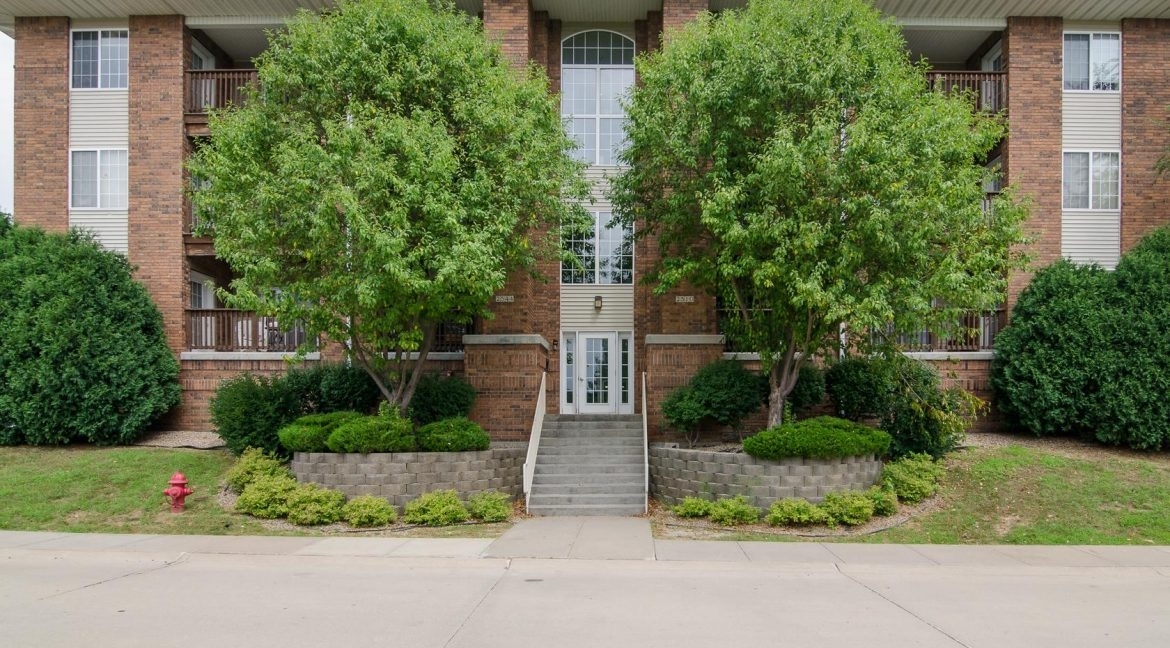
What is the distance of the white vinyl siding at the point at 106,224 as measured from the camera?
17.9 metres

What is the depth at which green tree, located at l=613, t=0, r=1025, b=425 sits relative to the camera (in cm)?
1182

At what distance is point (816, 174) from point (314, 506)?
8910 millimetres

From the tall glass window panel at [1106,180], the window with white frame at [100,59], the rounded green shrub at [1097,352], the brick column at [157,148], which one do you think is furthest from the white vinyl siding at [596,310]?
the window with white frame at [100,59]

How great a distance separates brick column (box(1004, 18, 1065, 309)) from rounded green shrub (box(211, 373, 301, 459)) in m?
15.5

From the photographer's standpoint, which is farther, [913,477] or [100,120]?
[100,120]

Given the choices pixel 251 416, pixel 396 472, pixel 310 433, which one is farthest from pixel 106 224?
pixel 396 472

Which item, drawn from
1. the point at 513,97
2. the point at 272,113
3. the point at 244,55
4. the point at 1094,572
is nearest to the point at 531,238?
the point at 513,97

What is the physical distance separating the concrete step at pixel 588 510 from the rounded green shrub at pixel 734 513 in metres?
1.47

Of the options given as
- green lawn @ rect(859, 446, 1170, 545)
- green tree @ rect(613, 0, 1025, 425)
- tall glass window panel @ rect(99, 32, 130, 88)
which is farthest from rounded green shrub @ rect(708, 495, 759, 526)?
tall glass window panel @ rect(99, 32, 130, 88)

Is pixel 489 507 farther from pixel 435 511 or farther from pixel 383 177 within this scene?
pixel 383 177

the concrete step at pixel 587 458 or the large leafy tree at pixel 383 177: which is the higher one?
the large leafy tree at pixel 383 177

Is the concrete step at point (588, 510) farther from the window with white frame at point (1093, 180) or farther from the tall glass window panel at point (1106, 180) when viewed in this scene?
the tall glass window panel at point (1106, 180)

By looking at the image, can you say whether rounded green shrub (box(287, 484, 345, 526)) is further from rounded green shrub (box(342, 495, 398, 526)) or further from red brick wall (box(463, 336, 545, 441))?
red brick wall (box(463, 336, 545, 441))

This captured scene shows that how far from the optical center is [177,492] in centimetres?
1278
